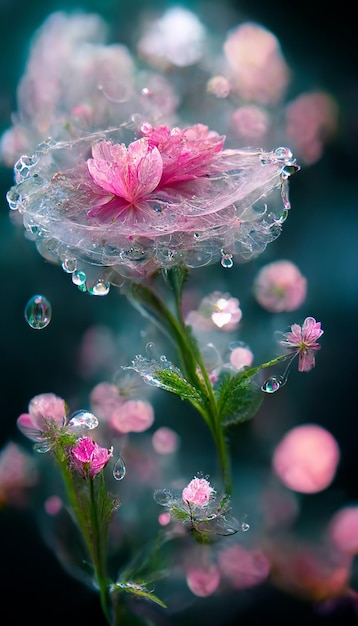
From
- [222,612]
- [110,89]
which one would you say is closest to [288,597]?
[222,612]

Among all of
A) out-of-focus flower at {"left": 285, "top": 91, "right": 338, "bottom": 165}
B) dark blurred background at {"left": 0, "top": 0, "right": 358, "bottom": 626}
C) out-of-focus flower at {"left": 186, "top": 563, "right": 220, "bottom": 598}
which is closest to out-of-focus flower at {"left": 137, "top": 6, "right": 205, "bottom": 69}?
Result: dark blurred background at {"left": 0, "top": 0, "right": 358, "bottom": 626}

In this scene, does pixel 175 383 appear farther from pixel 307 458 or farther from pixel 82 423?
pixel 307 458

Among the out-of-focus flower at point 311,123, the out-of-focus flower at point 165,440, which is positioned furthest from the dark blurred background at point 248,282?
the out-of-focus flower at point 165,440

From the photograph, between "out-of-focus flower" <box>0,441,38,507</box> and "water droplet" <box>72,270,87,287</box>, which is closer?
"water droplet" <box>72,270,87,287</box>

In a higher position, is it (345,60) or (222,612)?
(345,60)

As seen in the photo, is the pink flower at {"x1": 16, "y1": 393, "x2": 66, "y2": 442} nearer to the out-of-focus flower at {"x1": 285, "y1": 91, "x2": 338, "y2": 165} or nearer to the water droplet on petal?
the water droplet on petal

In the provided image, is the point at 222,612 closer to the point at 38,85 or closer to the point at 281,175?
the point at 281,175
